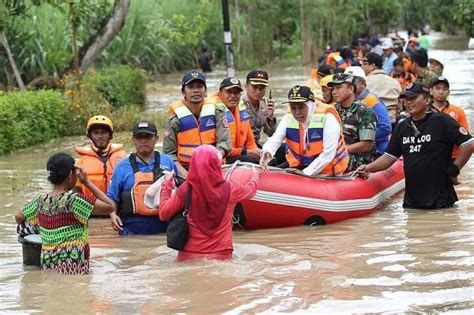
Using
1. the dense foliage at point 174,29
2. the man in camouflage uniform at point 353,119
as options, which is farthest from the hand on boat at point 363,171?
the dense foliage at point 174,29

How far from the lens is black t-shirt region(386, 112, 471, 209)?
855 cm

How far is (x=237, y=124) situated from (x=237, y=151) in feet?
0.89

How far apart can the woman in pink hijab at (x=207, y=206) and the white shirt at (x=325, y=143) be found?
75.7 inches

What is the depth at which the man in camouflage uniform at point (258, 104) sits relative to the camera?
10125 mm

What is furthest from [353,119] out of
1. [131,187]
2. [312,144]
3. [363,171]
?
[131,187]

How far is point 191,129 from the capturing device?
9.09 m

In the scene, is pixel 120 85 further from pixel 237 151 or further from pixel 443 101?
pixel 443 101

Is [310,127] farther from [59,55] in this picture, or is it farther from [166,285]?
[59,55]

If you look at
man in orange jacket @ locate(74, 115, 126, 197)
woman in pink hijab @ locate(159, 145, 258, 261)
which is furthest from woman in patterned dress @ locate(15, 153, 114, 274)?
man in orange jacket @ locate(74, 115, 126, 197)

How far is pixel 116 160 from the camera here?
29.3ft

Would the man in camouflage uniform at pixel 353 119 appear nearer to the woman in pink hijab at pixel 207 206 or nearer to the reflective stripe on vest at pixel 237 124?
the reflective stripe on vest at pixel 237 124

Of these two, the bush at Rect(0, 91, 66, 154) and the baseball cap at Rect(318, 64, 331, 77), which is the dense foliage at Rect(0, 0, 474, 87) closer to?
the bush at Rect(0, 91, 66, 154)

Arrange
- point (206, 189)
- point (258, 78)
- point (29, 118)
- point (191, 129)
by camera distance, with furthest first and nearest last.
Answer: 1. point (29, 118)
2. point (258, 78)
3. point (191, 129)
4. point (206, 189)

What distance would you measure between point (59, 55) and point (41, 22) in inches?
66.4
